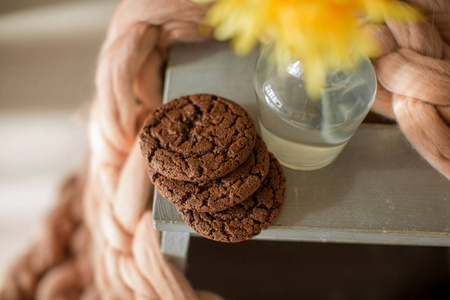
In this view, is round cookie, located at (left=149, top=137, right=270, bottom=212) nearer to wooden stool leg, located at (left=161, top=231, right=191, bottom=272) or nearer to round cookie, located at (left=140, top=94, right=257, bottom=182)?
round cookie, located at (left=140, top=94, right=257, bottom=182)

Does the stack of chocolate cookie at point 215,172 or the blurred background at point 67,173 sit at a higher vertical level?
the stack of chocolate cookie at point 215,172

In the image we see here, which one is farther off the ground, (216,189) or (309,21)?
(309,21)

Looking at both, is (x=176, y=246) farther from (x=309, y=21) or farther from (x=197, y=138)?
(x=309, y=21)

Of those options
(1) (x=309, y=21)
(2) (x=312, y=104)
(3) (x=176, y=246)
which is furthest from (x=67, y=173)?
(1) (x=309, y=21)

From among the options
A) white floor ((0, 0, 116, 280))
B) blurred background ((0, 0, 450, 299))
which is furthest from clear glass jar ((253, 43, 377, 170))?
white floor ((0, 0, 116, 280))

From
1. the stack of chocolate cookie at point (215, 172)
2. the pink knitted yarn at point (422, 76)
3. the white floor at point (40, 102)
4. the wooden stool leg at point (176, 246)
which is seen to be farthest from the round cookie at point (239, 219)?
the white floor at point (40, 102)

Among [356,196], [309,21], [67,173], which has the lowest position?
[67,173]

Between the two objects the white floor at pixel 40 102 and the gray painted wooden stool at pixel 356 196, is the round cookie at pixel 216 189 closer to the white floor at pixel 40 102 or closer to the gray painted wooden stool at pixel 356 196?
the gray painted wooden stool at pixel 356 196
